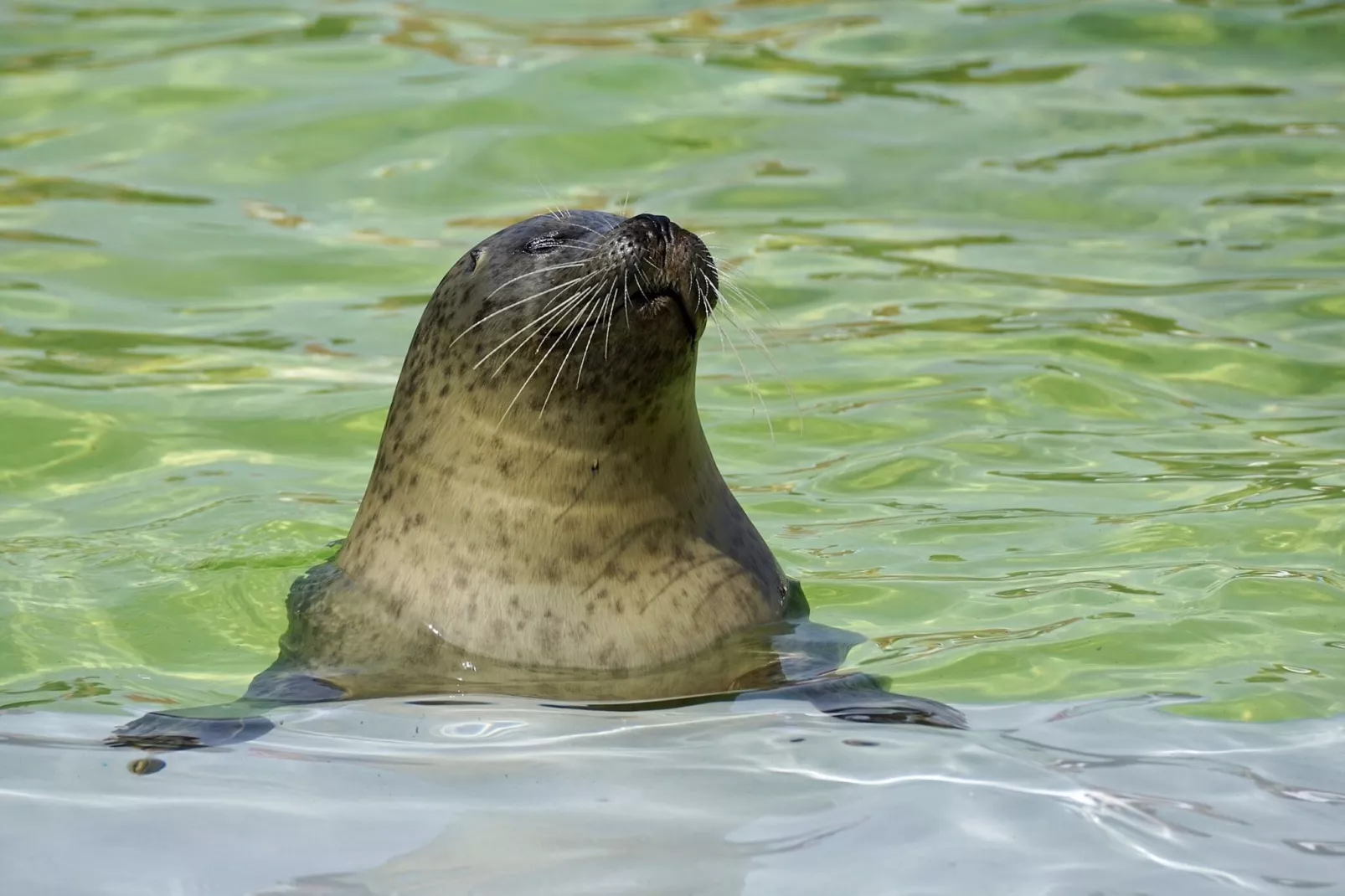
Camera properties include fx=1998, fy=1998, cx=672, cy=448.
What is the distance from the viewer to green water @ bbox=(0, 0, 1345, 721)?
5746 millimetres

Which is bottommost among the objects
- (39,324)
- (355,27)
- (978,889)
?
(978,889)

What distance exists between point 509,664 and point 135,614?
155 cm

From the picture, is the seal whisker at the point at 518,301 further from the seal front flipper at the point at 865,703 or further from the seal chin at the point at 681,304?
the seal front flipper at the point at 865,703

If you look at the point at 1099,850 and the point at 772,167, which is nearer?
the point at 1099,850

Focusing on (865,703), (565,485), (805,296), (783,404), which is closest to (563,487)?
(565,485)

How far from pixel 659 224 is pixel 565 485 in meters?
0.70

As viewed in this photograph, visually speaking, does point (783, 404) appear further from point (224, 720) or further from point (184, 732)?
point (184, 732)

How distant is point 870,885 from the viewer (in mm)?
3428

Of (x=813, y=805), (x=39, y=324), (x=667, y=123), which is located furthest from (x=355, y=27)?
(x=813, y=805)

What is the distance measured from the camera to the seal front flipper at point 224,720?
4172 mm

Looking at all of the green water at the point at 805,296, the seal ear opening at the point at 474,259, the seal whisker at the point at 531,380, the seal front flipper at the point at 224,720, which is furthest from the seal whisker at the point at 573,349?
the green water at the point at 805,296

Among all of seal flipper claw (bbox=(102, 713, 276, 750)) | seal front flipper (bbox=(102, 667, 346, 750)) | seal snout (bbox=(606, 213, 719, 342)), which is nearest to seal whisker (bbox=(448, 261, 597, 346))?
seal snout (bbox=(606, 213, 719, 342))

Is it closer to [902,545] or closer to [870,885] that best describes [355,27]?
[902,545]

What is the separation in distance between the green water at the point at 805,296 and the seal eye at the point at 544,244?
1.34m
